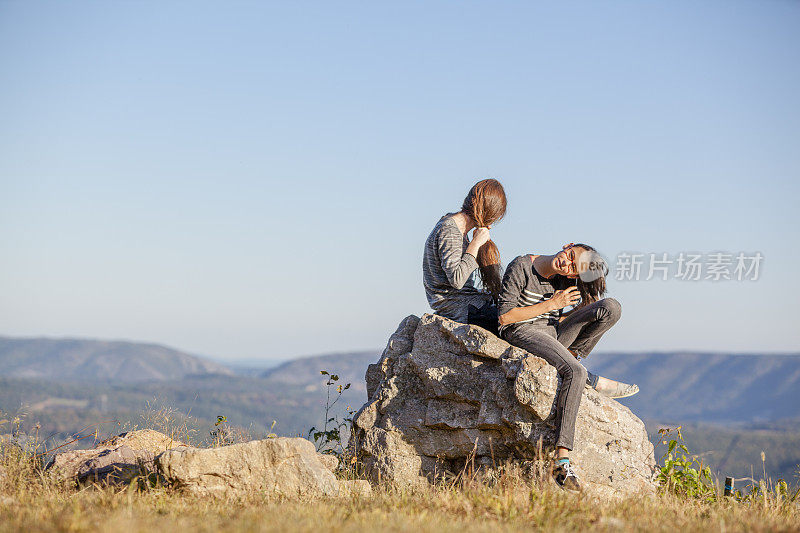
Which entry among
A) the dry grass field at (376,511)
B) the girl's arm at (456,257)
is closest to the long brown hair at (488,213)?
the girl's arm at (456,257)

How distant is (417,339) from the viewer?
8.27 meters

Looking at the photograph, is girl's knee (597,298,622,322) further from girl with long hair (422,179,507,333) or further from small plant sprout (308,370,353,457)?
small plant sprout (308,370,353,457)

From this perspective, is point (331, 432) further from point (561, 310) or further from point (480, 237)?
point (561, 310)

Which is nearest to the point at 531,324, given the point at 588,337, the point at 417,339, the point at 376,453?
the point at 588,337

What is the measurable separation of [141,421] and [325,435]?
7.96ft

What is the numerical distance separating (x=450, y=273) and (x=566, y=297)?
1.31 meters

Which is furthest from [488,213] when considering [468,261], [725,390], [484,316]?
[725,390]

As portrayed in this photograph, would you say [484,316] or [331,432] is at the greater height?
[484,316]

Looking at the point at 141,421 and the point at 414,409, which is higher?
the point at 414,409

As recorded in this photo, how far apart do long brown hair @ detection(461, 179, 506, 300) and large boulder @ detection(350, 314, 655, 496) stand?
2.41ft

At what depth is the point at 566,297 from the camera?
743cm

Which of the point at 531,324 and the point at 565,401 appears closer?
the point at 565,401

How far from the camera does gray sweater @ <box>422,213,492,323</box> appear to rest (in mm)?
7754

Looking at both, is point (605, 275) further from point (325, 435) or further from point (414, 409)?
point (325, 435)
